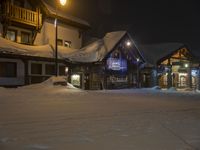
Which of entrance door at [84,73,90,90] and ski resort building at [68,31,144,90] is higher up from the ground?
ski resort building at [68,31,144,90]

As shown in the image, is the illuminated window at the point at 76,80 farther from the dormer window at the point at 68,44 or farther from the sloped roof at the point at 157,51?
the sloped roof at the point at 157,51

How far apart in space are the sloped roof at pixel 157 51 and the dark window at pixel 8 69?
70.5ft

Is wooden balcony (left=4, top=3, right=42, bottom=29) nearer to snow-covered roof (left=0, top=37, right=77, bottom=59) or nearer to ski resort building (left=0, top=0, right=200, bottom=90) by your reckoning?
ski resort building (left=0, top=0, right=200, bottom=90)

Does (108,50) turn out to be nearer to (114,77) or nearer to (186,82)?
(114,77)

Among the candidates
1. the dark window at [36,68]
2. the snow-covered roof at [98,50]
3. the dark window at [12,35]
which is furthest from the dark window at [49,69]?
the dark window at [12,35]

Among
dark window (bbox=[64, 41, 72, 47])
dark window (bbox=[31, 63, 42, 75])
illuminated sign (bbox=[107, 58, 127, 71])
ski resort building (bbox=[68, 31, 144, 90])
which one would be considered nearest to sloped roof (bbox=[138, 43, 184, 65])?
ski resort building (bbox=[68, 31, 144, 90])

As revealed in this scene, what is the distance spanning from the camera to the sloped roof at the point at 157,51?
133 ft

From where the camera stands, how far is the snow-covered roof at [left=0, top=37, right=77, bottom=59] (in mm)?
22219

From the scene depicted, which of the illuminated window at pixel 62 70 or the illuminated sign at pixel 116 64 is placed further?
the illuminated sign at pixel 116 64

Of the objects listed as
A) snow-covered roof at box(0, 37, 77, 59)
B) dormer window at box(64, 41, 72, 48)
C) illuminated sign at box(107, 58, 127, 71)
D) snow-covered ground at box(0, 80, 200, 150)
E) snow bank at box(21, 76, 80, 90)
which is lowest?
snow-covered ground at box(0, 80, 200, 150)

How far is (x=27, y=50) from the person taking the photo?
79.3ft

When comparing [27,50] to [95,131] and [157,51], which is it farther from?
[157,51]

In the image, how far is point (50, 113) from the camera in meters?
9.80

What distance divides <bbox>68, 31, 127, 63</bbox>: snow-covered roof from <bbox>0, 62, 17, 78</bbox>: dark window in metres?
5.51
